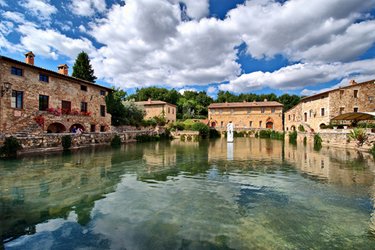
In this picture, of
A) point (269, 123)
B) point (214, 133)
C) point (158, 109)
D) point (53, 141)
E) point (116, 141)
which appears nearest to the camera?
point (53, 141)

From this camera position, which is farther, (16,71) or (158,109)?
(158,109)

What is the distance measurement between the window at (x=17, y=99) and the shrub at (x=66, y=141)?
498 cm

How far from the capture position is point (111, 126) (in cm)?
2795

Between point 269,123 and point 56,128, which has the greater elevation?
point 269,123

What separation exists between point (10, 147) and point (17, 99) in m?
6.50

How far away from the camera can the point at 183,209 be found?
216 inches

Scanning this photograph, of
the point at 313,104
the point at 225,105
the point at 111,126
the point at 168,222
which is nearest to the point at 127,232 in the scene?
the point at 168,222

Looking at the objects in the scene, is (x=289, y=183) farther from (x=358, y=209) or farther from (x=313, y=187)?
(x=358, y=209)

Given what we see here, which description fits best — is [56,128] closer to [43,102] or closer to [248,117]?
[43,102]

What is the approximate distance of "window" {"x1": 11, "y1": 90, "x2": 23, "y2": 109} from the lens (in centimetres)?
1731

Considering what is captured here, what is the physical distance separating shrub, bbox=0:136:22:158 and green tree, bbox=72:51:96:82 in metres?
29.5

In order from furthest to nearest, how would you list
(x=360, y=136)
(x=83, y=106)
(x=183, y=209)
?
(x=83, y=106), (x=360, y=136), (x=183, y=209)

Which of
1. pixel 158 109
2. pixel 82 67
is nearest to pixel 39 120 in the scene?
pixel 82 67

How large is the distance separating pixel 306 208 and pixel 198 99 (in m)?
63.0
